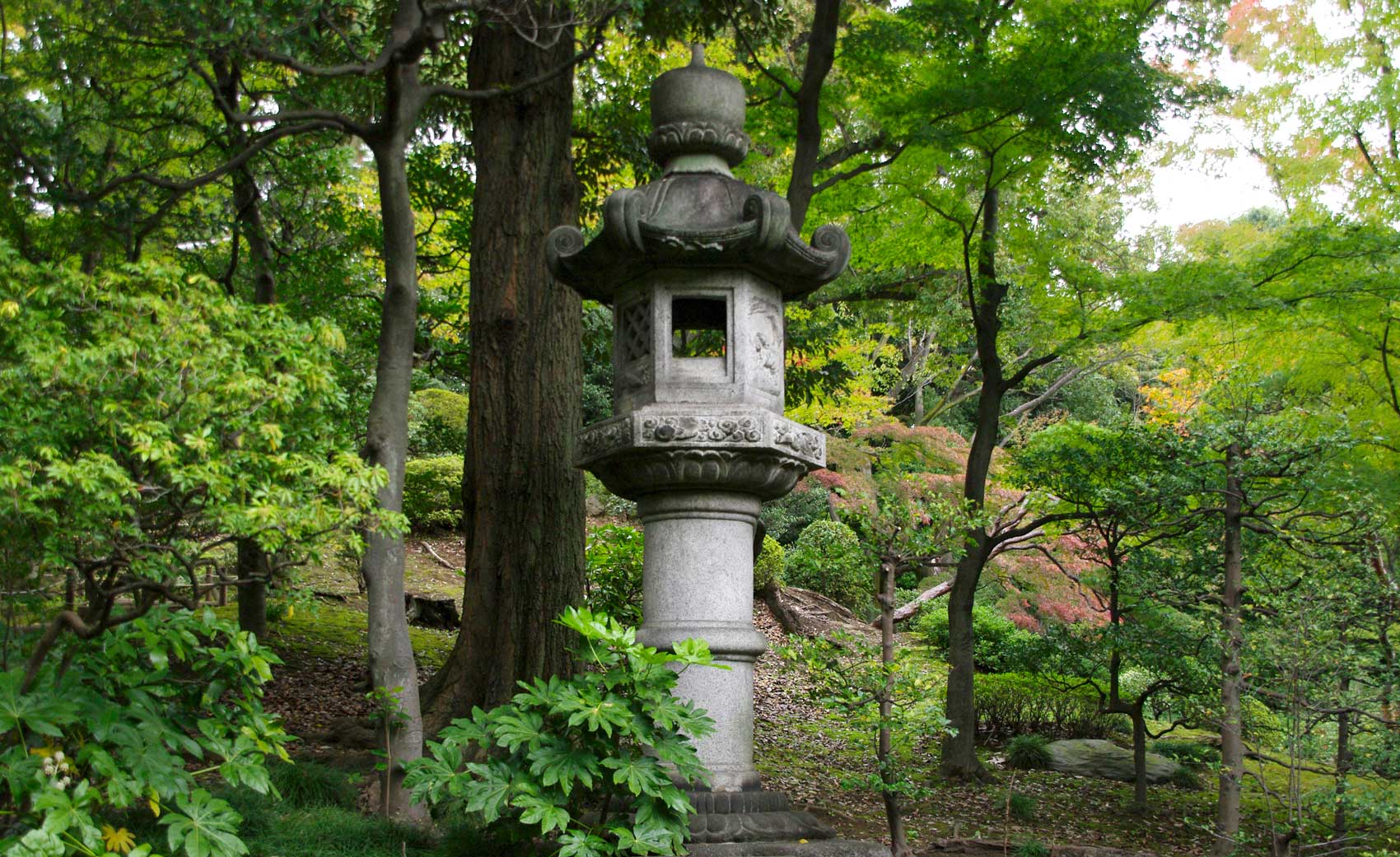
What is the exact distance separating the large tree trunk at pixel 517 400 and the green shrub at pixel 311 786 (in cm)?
66

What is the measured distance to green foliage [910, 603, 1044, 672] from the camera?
12.2 metres

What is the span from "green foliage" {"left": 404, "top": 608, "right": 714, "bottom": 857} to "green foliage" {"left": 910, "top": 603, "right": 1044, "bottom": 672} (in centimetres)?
730

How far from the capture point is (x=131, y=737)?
374 cm

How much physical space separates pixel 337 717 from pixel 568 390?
3.24m

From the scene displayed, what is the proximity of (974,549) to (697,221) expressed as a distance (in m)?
5.01

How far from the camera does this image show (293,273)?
29.8ft

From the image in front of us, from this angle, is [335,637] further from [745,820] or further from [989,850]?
[745,820]

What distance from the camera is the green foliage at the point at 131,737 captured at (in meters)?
3.47

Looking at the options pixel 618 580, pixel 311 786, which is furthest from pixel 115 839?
pixel 618 580

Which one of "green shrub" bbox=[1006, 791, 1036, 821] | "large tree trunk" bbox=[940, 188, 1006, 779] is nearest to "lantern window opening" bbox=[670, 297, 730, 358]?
"large tree trunk" bbox=[940, 188, 1006, 779]

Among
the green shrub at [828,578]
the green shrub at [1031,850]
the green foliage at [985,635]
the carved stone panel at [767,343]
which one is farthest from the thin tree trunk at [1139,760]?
the green shrub at [828,578]

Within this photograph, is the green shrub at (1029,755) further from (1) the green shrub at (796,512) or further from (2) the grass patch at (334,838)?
(1) the green shrub at (796,512)

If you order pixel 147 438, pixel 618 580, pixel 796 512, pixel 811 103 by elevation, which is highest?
pixel 811 103

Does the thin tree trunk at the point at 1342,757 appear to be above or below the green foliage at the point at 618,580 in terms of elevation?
below
